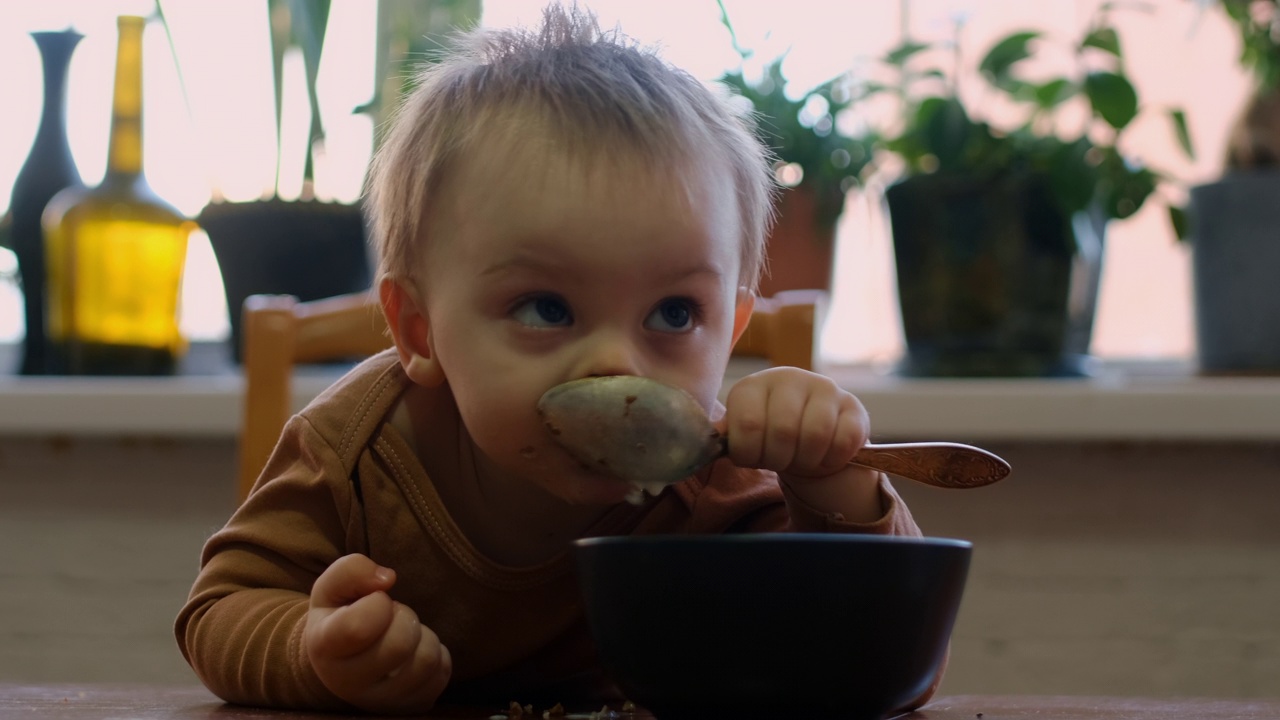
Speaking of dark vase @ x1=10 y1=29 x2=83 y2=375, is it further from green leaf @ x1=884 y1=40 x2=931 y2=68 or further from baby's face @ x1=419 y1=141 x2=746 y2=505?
baby's face @ x1=419 y1=141 x2=746 y2=505

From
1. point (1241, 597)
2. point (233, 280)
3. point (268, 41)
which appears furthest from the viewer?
point (268, 41)

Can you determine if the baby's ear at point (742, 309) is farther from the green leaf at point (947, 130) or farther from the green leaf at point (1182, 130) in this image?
the green leaf at point (1182, 130)

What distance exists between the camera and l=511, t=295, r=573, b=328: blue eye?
0.63 m

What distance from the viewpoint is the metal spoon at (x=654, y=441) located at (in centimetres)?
54

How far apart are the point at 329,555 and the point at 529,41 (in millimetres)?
309

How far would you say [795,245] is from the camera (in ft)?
5.19

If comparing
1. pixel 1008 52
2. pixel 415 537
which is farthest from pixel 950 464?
pixel 1008 52

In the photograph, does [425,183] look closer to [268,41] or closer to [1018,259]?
[1018,259]

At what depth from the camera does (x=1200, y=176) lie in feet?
5.81

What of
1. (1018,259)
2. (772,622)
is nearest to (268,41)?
(1018,259)

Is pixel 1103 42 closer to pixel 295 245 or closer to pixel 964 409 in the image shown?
pixel 964 409

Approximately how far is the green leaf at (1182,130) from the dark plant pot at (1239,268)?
5 cm

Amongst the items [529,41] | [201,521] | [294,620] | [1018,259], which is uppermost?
[529,41]

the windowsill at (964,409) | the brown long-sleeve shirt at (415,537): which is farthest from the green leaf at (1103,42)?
the brown long-sleeve shirt at (415,537)
